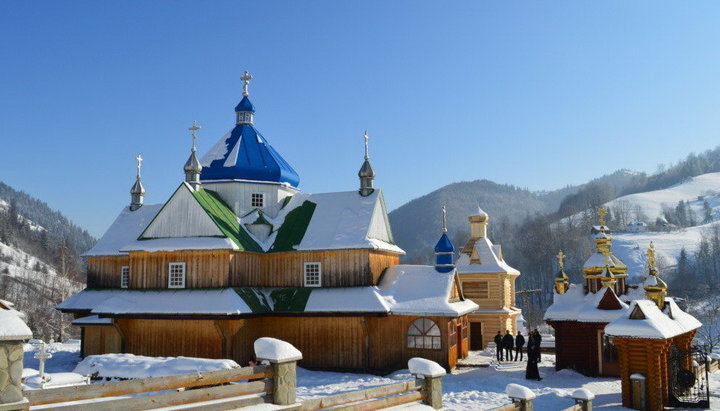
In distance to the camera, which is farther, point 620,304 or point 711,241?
point 711,241

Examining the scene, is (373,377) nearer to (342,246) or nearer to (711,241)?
(342,246)

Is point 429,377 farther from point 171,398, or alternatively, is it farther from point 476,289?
point 476,289

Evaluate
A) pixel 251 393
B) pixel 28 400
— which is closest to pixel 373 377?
pixel 251 393

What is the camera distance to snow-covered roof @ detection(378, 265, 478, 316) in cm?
2208

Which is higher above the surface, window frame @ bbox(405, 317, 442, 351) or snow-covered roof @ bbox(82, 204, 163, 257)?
snow-covered roof @ bbox(82, 204, 163, 257)

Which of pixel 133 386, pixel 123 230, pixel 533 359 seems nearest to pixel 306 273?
pixel 533 359

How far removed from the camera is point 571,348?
21.9 meters

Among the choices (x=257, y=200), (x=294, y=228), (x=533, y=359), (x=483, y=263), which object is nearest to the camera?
(x=533, y=359)

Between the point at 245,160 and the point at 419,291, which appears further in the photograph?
the point at 245,160

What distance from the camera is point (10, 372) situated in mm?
5859

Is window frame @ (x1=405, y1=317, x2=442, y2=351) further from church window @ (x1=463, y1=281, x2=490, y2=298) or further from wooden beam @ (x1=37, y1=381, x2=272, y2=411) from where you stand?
wooden beam @ (x1=37, y1=381, x2=272, y2=411)

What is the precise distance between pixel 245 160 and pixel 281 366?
20184mm

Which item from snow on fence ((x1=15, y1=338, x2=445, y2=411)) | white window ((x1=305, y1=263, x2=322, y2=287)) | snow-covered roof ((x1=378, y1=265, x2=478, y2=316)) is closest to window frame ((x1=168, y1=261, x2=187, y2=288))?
white window ((x1=305, y1=263, x2=322, y2=287))

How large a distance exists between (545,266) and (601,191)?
2902 inches
